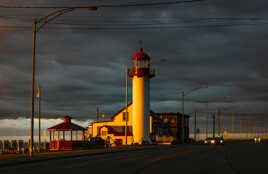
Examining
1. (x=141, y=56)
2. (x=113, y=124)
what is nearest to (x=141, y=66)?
(x=141, y=56)

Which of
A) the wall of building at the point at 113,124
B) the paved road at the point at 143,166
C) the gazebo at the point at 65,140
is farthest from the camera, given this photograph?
the wall of building at the point at 113,124

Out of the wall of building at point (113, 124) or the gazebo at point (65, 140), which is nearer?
the gazebo at point (65, 140)

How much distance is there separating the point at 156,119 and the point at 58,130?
3264cm

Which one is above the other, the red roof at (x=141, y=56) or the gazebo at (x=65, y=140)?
the red roof at (x=141, y=56)

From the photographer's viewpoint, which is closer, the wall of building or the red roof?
the red roof

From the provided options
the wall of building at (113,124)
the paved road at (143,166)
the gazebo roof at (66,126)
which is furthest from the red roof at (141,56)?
the paved road at (143,166)

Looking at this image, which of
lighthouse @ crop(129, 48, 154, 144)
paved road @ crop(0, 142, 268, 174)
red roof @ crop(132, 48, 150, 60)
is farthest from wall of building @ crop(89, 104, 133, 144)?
paved road @ crop(0, 142, 268, 174)

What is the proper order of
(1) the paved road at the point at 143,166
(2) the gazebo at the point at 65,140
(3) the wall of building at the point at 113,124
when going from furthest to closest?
1. (3) the wall of building at the point at 113,124
2. (2) the gazebo at the point at 65,140
3. (1) the paved road at the point at 143,166

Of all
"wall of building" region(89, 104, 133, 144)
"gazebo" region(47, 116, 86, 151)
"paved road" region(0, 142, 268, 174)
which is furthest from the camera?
"wall of building" region(89, 104, 133, 144)

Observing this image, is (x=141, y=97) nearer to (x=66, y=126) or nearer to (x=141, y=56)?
(x=141, y=56)

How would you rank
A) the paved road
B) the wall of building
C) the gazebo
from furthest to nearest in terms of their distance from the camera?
1. the wall of building
2. the gazebo
3. the paved road

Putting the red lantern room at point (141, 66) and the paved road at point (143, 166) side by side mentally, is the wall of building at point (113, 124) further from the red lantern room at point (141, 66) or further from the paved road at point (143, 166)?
the paved road at point (143, 166)

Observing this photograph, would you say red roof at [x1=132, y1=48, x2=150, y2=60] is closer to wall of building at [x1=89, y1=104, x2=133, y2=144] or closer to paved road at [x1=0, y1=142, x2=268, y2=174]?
wall of building at [x1=89, y1=104, x2=133, y2=144]

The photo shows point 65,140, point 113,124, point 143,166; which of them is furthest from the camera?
point 113,124
